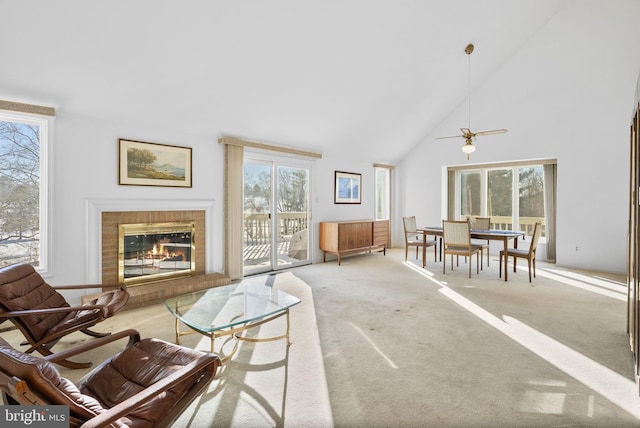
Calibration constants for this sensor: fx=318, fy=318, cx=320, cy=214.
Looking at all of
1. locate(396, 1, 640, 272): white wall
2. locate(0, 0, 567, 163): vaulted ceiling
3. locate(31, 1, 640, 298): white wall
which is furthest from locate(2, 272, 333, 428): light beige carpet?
locate(396, 1, 640, 272): white wall

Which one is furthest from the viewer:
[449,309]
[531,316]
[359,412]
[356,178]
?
[356,178]

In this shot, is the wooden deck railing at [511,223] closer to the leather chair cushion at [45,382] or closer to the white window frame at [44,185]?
the leather chair cushion at [45,382]

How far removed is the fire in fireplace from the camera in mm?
3809

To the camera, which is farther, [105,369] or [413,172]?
[413,172]

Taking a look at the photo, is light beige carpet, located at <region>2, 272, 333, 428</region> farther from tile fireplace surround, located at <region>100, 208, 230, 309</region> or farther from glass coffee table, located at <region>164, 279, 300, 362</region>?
tile fireplace surround, located at <region>100, 208, 230, 309</region>

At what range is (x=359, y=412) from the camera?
1762mm

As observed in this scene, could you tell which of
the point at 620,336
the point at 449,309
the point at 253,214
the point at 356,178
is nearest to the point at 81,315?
the point at 253,214

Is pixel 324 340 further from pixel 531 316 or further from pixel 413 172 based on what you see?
pixel 413 172

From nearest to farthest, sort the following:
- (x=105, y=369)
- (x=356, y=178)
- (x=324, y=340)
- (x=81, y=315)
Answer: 1. (x=105, y=369)
2. (x=81, y=315)
3. (x=324, y=340)
4. (x=356, y=178)

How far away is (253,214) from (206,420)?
3648mm

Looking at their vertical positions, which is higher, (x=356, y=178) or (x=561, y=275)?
(x=356, y=178)

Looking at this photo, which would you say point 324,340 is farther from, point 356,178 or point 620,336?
point 356,178

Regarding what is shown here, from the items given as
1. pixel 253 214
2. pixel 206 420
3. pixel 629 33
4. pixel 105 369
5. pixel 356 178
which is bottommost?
pixel 206 420

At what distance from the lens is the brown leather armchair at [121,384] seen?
1063 mm
